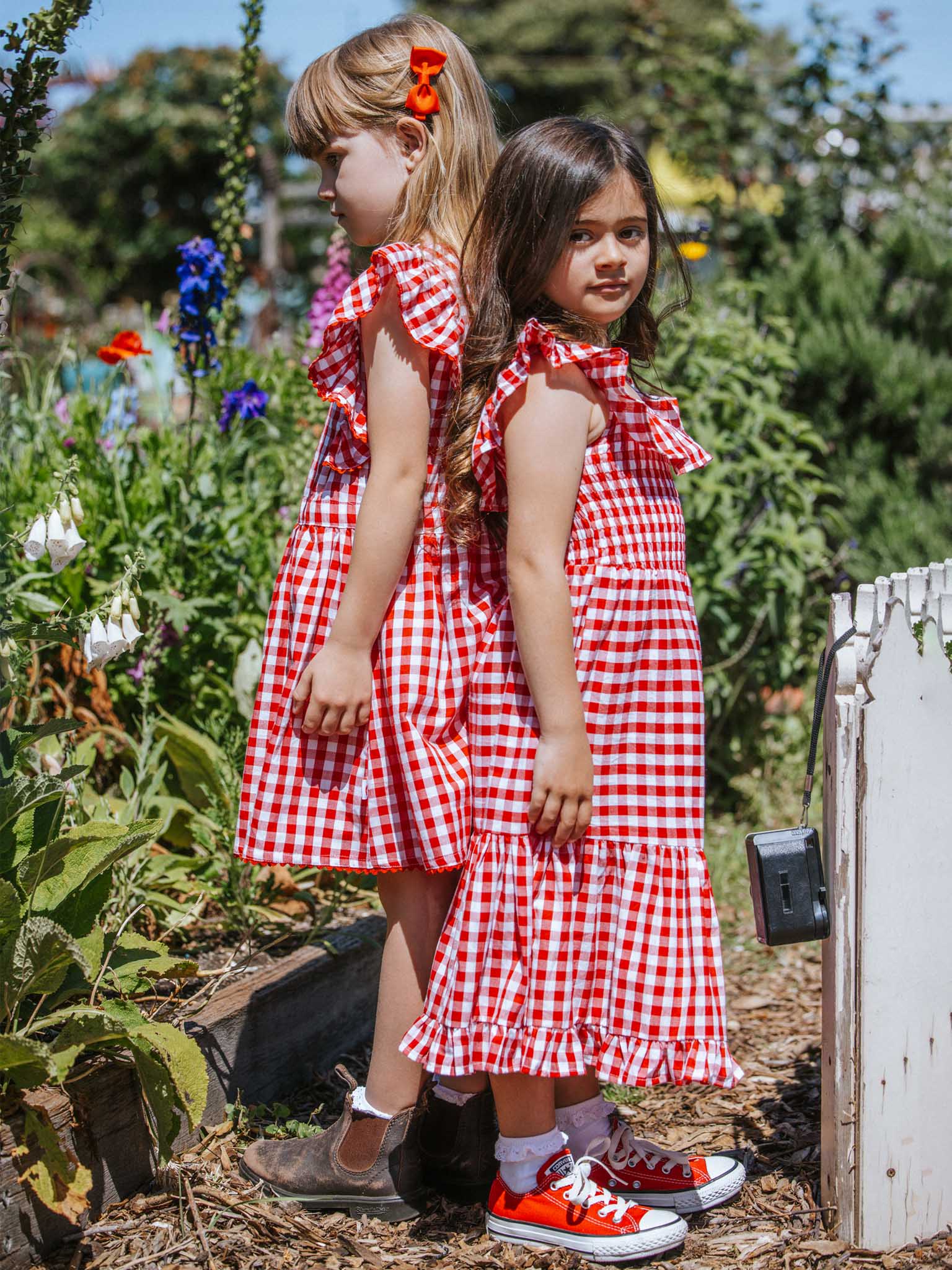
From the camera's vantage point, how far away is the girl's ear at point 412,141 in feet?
5.86

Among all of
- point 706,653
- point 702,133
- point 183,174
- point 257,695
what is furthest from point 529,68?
point 257,695

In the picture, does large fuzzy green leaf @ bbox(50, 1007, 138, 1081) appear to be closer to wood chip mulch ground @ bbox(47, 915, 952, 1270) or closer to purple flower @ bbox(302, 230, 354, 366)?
wood chip mulch ground @ bbox(47, 915, 952, 1270)

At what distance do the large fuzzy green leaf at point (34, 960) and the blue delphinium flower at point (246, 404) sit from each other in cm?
163

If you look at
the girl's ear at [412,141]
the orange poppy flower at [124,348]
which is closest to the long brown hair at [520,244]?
the girl's ear at [412,141]

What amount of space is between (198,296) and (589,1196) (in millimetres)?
2123

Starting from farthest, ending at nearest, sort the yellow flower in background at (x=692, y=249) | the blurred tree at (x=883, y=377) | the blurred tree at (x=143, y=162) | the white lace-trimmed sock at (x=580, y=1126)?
the blurred tree at (x=143, y=162), the blurred tree at (x=883, y=377), the yellow flower in background at (x=692, y=249), the white lace-trimmed sock at (x=580, y=1126)

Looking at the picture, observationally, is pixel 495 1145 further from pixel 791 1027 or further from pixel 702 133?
pixel 702 133

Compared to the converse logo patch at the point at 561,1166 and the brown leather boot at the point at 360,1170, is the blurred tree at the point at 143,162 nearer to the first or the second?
the brown leather boot at the point at 360,1170

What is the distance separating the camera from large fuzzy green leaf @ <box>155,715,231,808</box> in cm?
258

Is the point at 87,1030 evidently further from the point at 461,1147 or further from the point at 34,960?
the point at 461,1147

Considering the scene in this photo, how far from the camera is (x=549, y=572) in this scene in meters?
1.64

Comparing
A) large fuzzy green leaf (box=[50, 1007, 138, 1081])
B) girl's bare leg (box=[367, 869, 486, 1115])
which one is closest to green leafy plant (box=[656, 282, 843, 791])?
girl's bare leg (box=[367, 869, 486, 1115])

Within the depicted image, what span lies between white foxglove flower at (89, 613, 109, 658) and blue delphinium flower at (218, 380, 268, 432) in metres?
1.26

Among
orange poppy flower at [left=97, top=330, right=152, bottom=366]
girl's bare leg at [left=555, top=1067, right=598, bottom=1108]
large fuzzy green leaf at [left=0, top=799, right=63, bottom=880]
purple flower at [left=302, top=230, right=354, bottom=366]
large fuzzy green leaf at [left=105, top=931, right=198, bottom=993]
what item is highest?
purple flower at [left=302, top=230, right=354, bottom=366]
